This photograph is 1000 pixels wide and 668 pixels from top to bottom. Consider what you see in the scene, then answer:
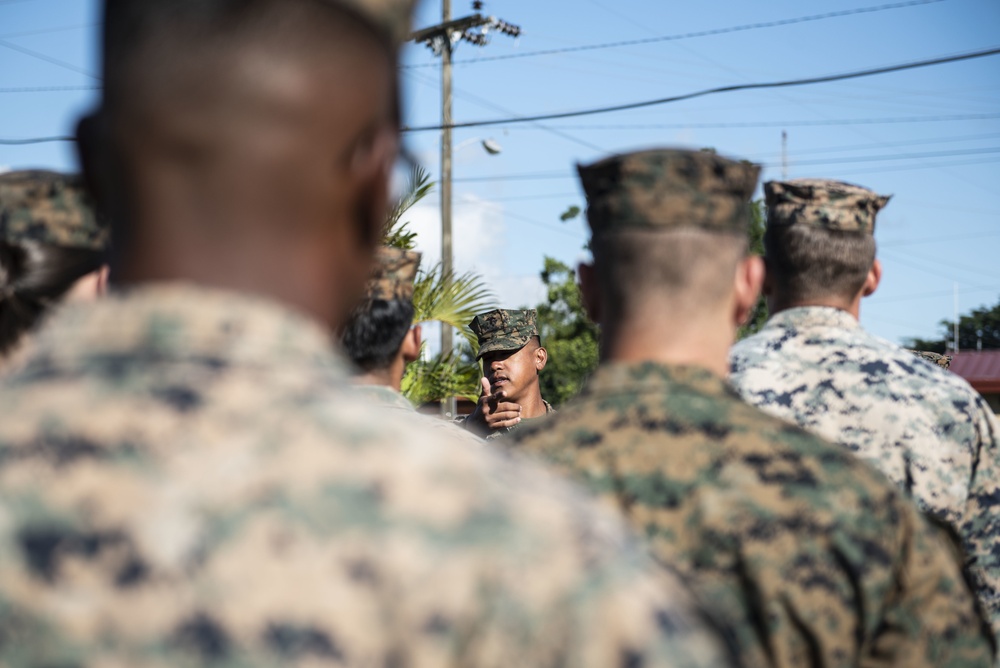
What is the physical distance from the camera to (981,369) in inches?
1829

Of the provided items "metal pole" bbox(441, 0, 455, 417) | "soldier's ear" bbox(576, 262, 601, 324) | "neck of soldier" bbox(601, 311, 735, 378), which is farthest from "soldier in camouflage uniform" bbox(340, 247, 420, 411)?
"metal pole" bbox(441, 0, 455, 417)

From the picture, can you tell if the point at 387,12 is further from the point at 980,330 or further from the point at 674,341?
the point at 980,330

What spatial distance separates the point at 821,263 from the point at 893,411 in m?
0.54

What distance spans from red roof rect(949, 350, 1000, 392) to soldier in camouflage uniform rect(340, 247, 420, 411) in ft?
131

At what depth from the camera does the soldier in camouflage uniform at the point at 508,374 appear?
7.65m

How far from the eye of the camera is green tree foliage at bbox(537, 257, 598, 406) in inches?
1735

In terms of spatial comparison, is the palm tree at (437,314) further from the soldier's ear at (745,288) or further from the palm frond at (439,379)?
the soldier's ear at (745,288)

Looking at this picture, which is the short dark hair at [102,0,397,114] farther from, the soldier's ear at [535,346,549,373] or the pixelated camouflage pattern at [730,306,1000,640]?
the soldier's ear at [535,346,549,373]

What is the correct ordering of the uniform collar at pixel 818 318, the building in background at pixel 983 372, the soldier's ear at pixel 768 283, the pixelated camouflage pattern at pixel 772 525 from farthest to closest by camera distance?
the building in background at pixel 983 372 < the soldier's ear at pixel 768 283 < the uniform collar at pixel 818 318 < the pixelated camouflage pattern at pixel 772 525

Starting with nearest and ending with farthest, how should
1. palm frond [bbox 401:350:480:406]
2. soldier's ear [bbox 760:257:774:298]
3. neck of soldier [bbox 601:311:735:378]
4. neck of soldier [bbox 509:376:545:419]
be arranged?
neck of soldier [bbox 601:311:735:378]
soldier's ear [bbox 760:257:774:298]
neck of soldier [bbox 509:376:545:419]
palm frond [bbox 401:350:480:406]

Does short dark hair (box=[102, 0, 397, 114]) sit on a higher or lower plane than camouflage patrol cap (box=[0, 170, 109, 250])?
higher

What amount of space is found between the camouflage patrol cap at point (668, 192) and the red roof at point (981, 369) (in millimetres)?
40669

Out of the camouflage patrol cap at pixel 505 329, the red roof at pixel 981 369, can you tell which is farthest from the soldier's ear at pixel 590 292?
the red roof at pixel 981 369

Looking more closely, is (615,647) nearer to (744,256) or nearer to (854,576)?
(854,576)
